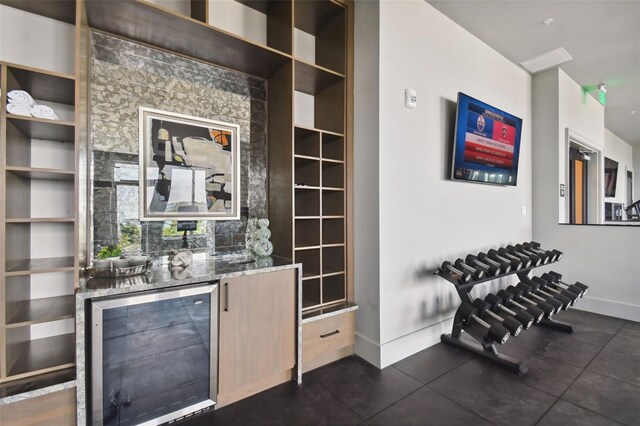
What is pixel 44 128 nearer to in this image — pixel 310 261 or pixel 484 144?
pixel 310 261

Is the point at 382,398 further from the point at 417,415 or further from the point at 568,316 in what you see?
the point at 568,316

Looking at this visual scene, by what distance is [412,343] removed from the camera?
2.53 m

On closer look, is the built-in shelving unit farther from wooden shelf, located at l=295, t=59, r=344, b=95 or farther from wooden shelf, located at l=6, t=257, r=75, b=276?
wooden shelf, located at l=295, t=59, r=344, b=95

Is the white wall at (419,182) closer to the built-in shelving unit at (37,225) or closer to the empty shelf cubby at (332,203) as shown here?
the empty shelf cubby at (332,203)

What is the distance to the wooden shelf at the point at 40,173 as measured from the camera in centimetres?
137

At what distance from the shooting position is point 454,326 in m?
2.66

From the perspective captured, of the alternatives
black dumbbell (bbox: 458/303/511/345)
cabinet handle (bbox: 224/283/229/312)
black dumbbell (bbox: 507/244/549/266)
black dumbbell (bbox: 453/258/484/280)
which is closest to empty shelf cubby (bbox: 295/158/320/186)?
cabinet handle (bbox: 224/283/229/312)

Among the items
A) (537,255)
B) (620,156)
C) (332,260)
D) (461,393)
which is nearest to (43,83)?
(332,260)

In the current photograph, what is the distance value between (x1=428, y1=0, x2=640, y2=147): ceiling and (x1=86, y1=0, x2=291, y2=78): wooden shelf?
1.80 metres

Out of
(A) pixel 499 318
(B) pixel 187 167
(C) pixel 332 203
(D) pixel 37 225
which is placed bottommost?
(A) pixel 499 318

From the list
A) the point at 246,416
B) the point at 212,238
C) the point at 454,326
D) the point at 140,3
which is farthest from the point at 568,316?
the point at 140,3

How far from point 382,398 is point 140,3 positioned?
2867 mm

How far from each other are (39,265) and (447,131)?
3.22 metres

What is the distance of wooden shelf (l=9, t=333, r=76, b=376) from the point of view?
144 cm
